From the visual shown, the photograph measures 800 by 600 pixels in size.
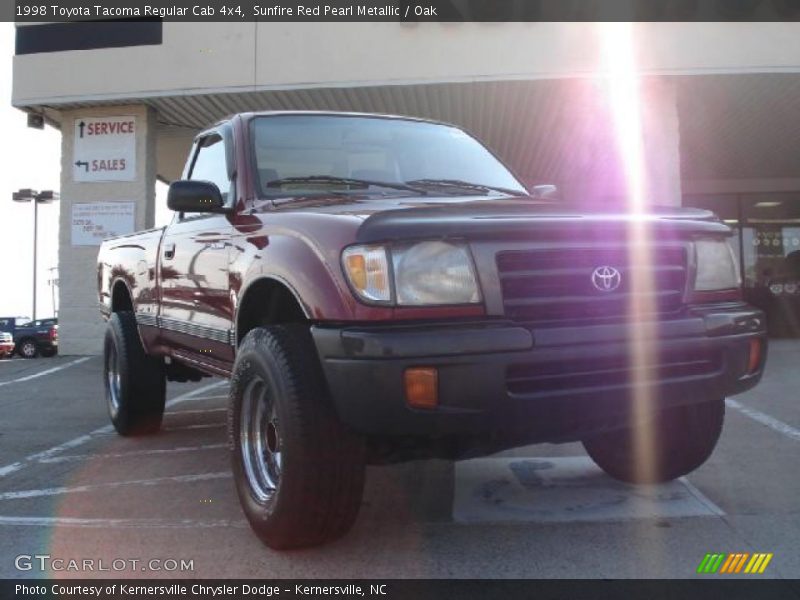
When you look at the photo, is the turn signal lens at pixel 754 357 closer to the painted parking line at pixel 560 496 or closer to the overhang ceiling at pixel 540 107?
the painted parking line at pixel 560 496

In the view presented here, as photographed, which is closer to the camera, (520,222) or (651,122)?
(520,222)

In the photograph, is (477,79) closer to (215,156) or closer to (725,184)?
(215,156)

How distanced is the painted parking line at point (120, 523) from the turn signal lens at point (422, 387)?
1389 millimetres

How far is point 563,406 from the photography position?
99.5 inches

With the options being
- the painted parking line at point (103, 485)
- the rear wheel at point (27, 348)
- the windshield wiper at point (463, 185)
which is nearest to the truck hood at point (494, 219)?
the windshield wiper at point (463, 185)

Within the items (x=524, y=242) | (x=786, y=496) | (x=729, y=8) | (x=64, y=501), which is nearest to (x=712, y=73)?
(x=729, y=8)

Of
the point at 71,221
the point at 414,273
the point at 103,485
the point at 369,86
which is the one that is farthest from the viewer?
the point at 71,221

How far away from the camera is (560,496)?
12.2 feet

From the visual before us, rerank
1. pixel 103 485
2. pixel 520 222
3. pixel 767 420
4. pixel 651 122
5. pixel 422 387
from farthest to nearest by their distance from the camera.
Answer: pixel 651 122 < pixel 767 420 < pixel 103 485 < pixel 520 222 < pixel 422 387

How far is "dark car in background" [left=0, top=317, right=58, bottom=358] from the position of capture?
79.1 feet

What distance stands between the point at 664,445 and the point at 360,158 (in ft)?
7.06

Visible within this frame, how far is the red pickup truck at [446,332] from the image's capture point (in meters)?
2.45

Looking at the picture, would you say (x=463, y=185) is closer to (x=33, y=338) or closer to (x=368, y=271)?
(x=368, y=271)

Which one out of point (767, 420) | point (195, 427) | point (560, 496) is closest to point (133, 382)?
point (195, 427)
